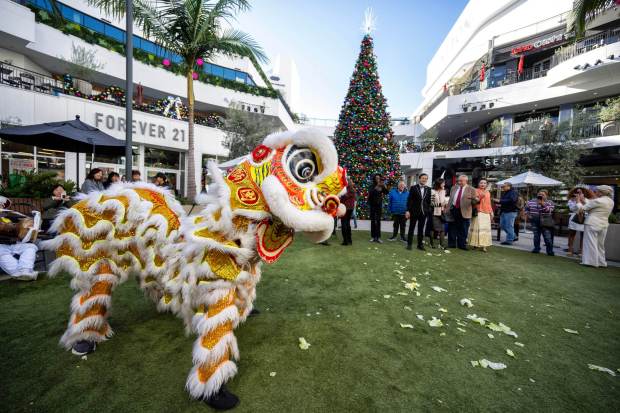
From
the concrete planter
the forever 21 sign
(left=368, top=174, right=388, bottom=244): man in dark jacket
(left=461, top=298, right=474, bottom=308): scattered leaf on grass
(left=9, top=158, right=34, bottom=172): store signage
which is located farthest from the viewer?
the forever 21 sign

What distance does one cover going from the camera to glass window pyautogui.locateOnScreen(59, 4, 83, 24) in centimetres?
1500

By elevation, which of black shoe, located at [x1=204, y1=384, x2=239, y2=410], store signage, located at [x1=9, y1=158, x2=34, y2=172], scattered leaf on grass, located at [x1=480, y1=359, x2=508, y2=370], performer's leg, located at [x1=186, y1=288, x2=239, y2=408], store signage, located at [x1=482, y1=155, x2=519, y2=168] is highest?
store signage, located at [x1=482, y1=155, x2=519, y2=168]

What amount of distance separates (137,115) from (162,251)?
47.6ft

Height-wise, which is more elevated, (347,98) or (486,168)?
(347,98)

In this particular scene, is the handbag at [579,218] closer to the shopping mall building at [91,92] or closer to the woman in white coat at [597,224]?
the woman in white coat at [597,224]

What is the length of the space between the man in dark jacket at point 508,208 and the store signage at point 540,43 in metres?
18.4

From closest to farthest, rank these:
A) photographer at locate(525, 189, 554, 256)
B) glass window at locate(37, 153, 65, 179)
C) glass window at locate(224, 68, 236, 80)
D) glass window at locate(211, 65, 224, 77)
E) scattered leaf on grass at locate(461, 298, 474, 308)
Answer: scattered leaf on grass at locate(461, 298, 474, 308)
photographer at locate(525, 189, 554, 256)
glass window at locate(37, 153, 65, 179)
glass window at locate(211, 65, 224, 77)
glass window at locate(224, 68, 236, 80)

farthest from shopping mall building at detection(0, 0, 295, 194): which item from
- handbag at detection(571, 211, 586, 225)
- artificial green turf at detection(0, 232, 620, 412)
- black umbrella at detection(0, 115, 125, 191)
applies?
handbag at detection(571, 211, 586, 225)

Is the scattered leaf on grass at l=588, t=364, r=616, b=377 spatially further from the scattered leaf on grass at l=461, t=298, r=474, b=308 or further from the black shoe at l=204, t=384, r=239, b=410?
the black shoe at l=204, t=384, r=239, b=410

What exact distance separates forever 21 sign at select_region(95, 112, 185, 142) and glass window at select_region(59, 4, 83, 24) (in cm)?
818

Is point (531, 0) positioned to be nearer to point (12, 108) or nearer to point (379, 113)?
point (379, 113)

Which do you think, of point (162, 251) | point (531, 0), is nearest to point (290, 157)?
point (162, 251)

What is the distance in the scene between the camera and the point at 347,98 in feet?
37.0

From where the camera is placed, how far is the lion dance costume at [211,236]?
4.99 feet
